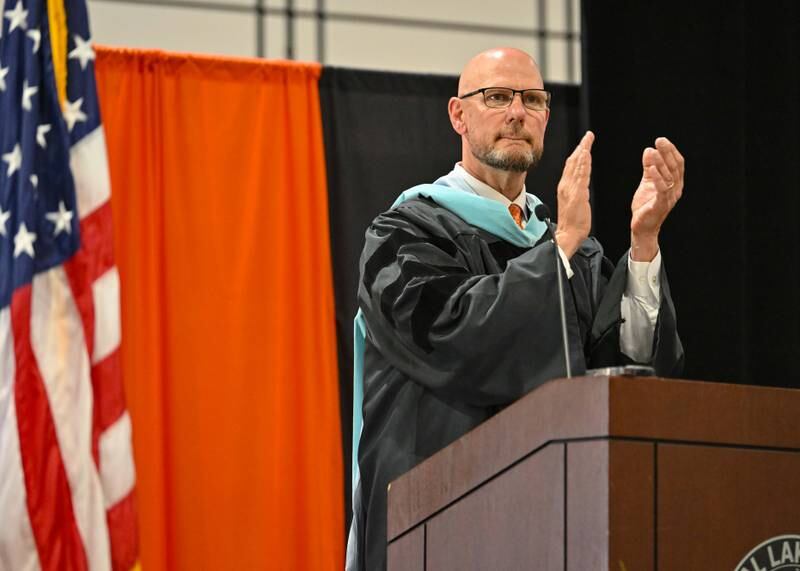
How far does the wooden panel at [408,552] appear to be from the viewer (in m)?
2.55

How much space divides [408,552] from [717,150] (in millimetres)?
3954

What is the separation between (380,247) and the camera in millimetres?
3344

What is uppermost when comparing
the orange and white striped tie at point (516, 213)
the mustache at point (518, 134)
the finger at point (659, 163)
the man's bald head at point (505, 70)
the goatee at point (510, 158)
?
the man's bald head at point (505, 70)

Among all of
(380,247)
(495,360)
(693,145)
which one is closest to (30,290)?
(380,247)

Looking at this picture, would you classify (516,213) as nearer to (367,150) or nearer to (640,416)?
(640,416)

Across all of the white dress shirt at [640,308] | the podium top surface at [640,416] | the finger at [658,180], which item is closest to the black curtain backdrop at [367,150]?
the white dress shirt at [640,308]

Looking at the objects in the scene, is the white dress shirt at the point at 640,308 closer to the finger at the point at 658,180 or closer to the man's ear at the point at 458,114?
the finger at the point at 658,180

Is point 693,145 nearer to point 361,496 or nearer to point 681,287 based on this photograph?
point 681,287

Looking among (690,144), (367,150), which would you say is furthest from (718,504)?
(690,144)

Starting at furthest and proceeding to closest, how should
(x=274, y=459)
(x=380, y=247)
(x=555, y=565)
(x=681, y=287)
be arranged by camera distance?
(x=681, y=287), (x=274, y=459), (x=380, y=247), (x=555, y=565)

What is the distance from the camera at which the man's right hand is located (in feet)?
10.0

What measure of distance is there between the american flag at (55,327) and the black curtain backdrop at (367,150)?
1.56 m

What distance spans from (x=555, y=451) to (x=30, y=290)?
8.02 feet

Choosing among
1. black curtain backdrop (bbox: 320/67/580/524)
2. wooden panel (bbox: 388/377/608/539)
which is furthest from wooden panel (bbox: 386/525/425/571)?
black curtain backdrop (bbox: 320/67/580/524)
